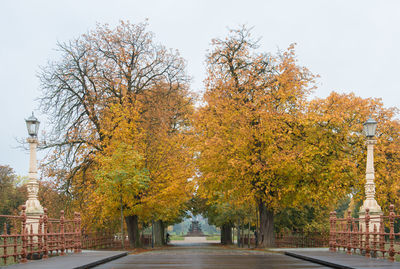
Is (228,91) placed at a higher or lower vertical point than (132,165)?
higher

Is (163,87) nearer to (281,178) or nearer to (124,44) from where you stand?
(124,44)

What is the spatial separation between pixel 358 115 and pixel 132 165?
52.3 ft

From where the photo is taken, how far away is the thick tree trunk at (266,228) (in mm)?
32188

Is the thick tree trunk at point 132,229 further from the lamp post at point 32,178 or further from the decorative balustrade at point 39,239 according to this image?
the lamp post at point 32,178

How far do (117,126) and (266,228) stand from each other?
40.5ft

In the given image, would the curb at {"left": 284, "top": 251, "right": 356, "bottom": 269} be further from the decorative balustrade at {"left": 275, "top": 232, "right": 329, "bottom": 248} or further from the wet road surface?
the decorative balustrade at {"left": 275, "top": 232, "right": 329, "bottom": 248}

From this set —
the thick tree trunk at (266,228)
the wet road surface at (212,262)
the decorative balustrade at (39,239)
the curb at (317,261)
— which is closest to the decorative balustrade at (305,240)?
the thick tree trunk at (266,228)

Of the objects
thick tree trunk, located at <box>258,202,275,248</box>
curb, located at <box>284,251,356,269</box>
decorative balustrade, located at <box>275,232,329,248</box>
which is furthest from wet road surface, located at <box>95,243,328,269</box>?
decorative balustrade, located at <box>275,232,329,248</box>

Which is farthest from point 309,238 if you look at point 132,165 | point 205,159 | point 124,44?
point 124,44

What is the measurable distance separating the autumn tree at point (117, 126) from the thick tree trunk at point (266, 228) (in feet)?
19.3

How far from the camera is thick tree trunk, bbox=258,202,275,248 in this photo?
106 feet

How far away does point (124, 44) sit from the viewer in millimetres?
38250

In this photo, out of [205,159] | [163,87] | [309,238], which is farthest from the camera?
[163,87]

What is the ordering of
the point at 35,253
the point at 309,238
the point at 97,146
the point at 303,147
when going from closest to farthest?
the point at 35,253 → the point at 303,147 → the point at 97,146 → the point at 309,238
